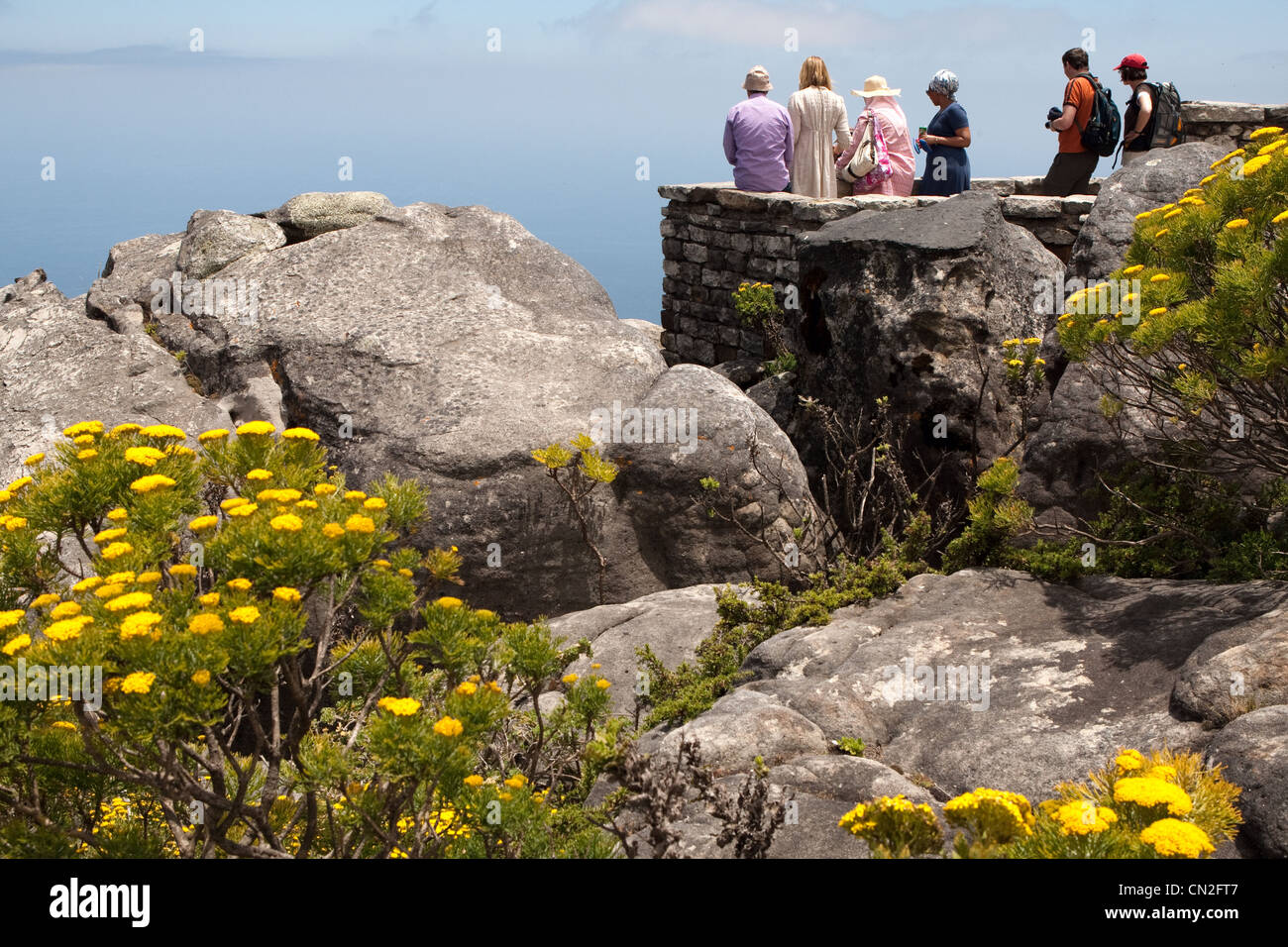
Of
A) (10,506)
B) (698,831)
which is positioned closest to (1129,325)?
(698,831)

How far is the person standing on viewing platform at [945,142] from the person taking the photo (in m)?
10.5

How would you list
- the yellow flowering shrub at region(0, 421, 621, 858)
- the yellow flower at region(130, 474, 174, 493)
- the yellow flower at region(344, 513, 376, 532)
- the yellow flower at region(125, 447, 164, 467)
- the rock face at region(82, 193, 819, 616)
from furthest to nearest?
the rock face at region(82, 193, 819, 616) < the yellow flower at region(125, 447, 164, 467) < the yellow flower at region(130, 474, 174, 493) < the yellow flower at region(344, 513, 376, 532) < the yellow flowering shrub at region(0, 421, 621, 858)

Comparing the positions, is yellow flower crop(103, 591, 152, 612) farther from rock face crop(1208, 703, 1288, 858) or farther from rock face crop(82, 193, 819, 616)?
Result: rock face crop(82, 193, 819, 616)

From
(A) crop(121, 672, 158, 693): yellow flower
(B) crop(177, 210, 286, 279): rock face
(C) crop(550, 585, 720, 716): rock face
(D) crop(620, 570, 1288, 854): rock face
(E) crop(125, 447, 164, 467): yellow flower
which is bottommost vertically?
(C) crop(550, 585, 720, 716): rock face

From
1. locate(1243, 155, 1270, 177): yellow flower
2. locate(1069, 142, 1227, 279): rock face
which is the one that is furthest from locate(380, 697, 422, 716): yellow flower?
locate(1069, 142, 1227, 279): rock face

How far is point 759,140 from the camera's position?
1106cm

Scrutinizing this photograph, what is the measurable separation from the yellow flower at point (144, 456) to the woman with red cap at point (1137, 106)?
1055 cm

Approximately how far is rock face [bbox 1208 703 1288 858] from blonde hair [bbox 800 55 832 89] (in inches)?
373

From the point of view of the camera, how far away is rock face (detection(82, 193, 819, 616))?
6.86 metres

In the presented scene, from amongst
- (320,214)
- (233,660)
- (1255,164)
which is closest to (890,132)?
(320,214)

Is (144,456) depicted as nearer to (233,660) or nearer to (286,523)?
(286,523)

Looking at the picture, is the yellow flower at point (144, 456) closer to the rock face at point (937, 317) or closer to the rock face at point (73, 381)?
the rock face at point (73, 381)

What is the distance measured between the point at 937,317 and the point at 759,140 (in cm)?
437
